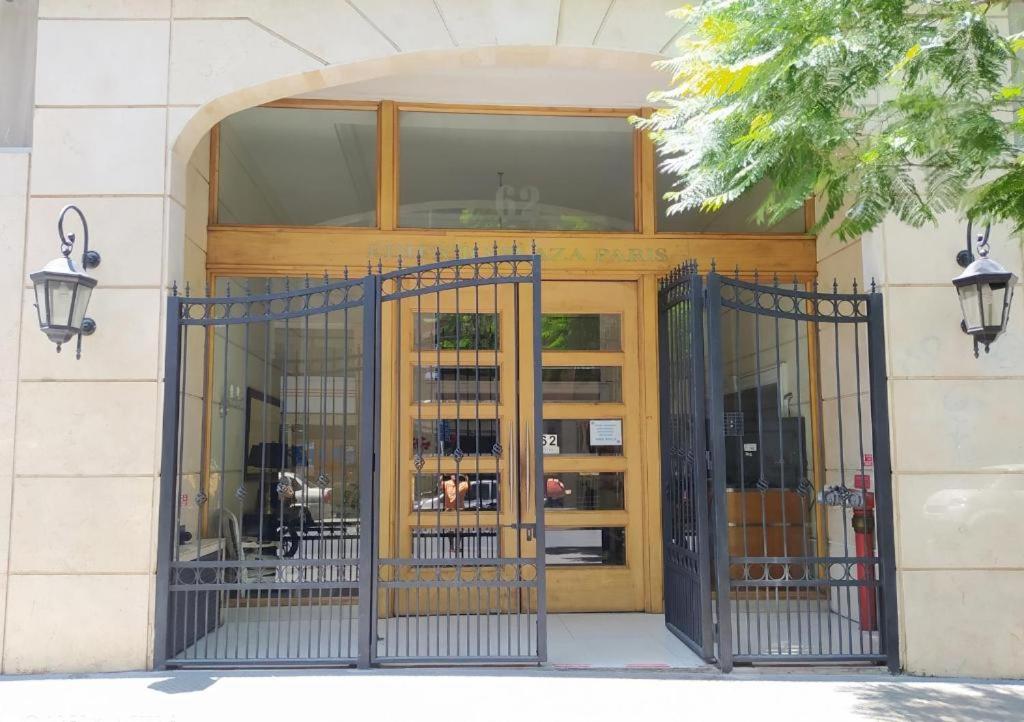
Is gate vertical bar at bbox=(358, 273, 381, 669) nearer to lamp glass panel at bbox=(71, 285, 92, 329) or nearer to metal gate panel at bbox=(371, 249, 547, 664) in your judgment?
metal gate panel at bbox=(371, 249, 547, 664)

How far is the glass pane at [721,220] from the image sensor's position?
750cm

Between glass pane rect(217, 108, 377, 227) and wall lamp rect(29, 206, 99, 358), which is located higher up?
glass pane rect(217, 108, 377, 227)

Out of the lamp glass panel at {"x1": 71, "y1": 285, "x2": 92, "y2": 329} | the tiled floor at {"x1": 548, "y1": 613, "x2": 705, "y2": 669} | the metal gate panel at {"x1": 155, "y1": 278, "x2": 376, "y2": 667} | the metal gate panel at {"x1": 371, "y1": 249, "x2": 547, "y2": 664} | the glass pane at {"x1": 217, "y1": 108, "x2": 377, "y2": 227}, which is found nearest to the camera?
the lamp glass panel at {"x1": 71, "y1": 285, "x2": 92, "y2": 329}

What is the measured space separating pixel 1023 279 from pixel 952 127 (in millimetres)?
2610

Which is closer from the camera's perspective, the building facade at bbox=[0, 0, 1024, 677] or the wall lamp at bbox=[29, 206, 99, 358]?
the wall lamp at bbox=[29, 206, 99, 358]

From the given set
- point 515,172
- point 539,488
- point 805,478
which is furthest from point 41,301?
point 805,478

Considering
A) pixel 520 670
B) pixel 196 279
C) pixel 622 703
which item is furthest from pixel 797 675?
pixel 196 279

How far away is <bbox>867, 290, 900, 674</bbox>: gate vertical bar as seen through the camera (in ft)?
18.4

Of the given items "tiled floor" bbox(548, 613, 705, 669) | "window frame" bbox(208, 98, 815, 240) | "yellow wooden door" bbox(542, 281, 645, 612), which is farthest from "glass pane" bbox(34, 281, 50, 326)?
"tiled floor" bbox(548, 613, 705, 669)

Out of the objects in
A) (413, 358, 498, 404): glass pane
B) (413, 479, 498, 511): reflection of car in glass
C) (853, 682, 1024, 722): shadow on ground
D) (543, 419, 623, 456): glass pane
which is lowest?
(853, 682, 1024, 722): shadow on ground

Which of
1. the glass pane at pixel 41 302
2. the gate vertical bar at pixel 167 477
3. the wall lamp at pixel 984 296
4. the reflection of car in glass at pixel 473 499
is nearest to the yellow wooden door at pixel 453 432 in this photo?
the reflection of car in glass at pixel 473 499

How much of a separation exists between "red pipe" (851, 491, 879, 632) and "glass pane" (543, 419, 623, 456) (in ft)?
6.42

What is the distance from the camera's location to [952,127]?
12.4 feet

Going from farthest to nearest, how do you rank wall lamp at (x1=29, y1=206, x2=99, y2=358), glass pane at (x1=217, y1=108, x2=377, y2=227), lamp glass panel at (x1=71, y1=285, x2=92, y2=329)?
glass pane at (x1=217, y1=108, x2=377, y2=227) → lamp glass panel at (x1=71, y1=285, x2=92, y2=329) → wall lamp at (x1=29, y1=206, x2=99, y2=358)
